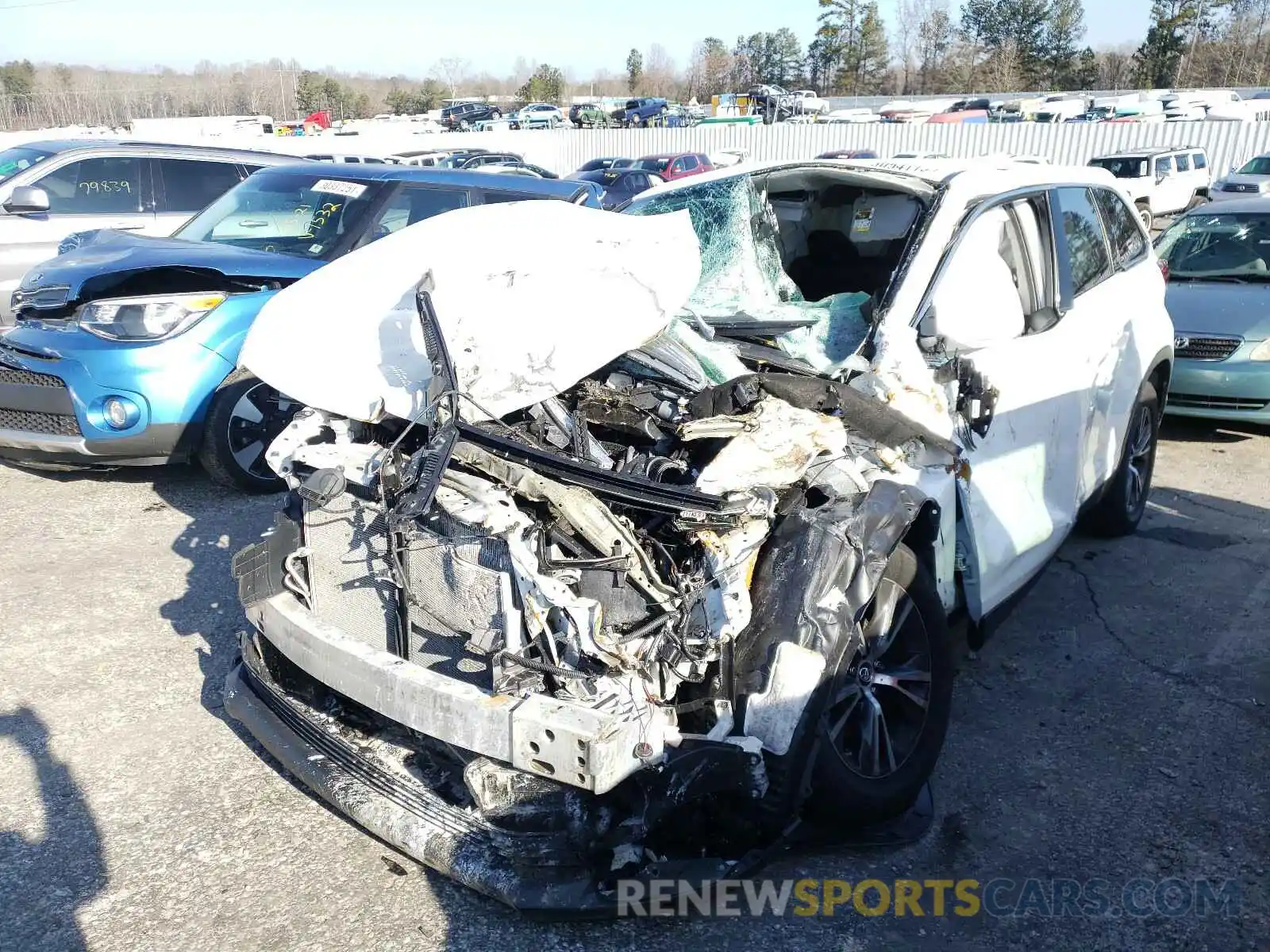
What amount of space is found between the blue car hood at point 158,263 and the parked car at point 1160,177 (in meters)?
19.3

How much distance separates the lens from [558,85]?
7350cm

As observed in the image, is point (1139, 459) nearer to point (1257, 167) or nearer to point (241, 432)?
point (241, 432)

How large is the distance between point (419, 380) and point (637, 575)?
1007mm

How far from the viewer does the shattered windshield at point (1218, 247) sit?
7914mm

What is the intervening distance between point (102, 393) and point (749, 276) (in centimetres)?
342

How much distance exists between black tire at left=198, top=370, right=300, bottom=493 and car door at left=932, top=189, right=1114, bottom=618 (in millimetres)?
3646

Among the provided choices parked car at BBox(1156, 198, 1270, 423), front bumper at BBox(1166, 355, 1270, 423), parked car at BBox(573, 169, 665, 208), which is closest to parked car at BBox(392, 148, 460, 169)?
parked car at BBox(573, 169, 665, 208)

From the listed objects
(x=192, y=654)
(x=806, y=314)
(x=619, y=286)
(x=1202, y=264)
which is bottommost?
(x=192, y=654)

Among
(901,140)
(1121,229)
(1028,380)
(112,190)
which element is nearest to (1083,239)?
(1121,229)

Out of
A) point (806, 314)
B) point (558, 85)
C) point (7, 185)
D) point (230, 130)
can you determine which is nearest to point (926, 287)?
point (806, 314)

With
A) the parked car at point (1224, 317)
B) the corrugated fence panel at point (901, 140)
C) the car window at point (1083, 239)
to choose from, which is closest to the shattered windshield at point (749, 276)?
the car window at point (1083, 239)

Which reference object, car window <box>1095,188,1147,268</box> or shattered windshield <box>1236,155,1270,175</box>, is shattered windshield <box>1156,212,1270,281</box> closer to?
car window <box>1095,188,1147,268</box>

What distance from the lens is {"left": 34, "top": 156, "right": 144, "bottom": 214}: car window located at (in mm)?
8273

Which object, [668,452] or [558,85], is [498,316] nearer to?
[668,452]
